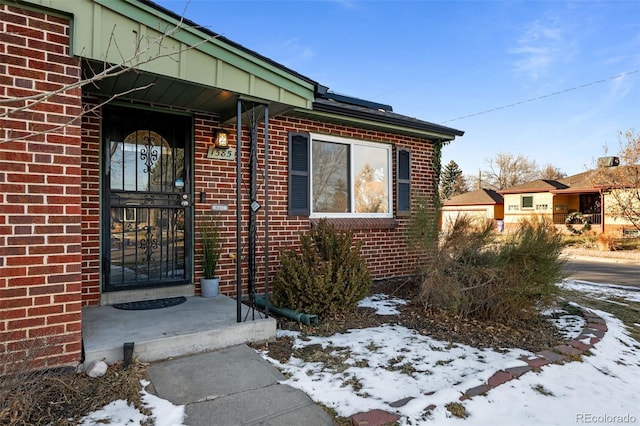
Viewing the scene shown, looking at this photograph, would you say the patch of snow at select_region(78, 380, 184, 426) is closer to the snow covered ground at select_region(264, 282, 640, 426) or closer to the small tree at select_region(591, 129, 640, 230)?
the snow covered ground at select_region(264, 282, 640, 426)

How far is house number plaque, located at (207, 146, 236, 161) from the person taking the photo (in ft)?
14.9

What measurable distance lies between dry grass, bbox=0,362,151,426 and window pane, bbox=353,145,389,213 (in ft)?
14.0

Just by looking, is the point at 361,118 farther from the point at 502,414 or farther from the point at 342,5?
the point at 342,5

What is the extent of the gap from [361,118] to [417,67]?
423 inches

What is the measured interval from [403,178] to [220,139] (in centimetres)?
341

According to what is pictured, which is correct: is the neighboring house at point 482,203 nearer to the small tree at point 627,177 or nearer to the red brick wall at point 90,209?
the small tree at point 627,177

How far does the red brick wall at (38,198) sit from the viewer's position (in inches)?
89.9

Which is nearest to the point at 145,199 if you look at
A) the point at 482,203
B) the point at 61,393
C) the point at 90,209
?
the point at 90,209

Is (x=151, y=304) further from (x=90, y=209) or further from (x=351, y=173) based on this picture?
(x=351, y=173)

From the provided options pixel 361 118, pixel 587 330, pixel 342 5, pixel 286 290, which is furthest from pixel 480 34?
pixel 286 290

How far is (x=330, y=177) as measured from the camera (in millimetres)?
5766

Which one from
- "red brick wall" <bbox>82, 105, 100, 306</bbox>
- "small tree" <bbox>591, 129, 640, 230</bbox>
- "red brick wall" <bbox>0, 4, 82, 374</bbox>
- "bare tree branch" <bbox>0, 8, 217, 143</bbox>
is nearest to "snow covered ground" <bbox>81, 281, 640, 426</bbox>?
"red brick wall" <bbox>0, 4, 82, 374</bbox>

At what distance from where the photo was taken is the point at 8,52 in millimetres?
2297

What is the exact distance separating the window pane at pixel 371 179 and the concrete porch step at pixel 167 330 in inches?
119
